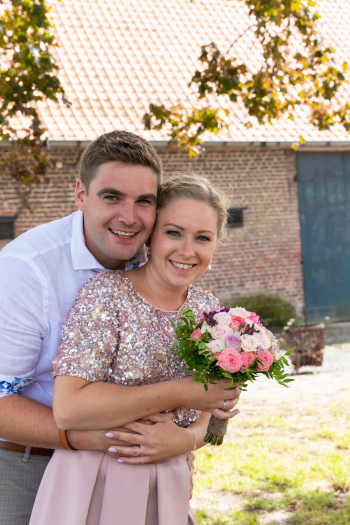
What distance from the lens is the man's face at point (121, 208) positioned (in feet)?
8.26

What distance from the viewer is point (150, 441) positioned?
2.27m

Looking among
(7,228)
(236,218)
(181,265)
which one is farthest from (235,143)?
(181,265)

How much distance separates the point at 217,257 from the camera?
12.4 meters

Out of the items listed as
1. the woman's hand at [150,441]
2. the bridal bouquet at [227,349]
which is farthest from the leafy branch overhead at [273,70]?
the woman's hand at [150,441]

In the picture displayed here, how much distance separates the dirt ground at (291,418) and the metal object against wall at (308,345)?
5.8 inches

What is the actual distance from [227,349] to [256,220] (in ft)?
36.3

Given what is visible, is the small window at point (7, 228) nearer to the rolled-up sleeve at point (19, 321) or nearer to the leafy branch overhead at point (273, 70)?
the leafy branch overhead at point (273, 70)

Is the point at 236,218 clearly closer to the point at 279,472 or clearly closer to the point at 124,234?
the point at 279,472

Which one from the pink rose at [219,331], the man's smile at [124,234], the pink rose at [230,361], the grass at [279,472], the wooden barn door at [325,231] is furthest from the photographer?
the wooden barn door at [325,231]

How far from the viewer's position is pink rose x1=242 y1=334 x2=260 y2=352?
225 cm

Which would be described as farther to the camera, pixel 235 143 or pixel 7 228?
pixel 235 143

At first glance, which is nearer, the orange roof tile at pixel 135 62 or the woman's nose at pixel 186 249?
the woman's nose at pixel 186 249

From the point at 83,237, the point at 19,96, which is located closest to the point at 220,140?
the point at 19,96

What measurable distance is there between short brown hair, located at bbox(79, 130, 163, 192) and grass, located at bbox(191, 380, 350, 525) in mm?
3230
